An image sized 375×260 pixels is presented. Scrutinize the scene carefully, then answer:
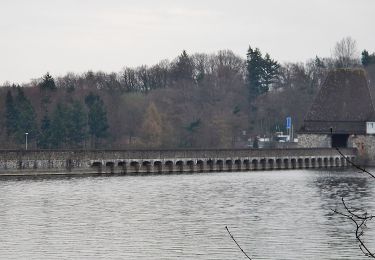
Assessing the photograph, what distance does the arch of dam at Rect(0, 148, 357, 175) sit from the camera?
7031 centimetres

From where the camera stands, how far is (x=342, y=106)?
99062 mm

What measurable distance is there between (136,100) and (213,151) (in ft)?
132

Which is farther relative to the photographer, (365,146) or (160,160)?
(365,146)

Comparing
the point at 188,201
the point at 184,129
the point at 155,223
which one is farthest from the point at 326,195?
the point at 184,129

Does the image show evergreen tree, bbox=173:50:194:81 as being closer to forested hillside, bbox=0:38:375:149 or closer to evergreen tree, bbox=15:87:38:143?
forested hillside, bbox=0:38:375:149

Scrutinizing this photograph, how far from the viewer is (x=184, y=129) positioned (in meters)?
114

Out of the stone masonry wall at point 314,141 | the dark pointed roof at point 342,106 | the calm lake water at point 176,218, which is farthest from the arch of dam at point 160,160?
the dark pointed roof at point 342,106

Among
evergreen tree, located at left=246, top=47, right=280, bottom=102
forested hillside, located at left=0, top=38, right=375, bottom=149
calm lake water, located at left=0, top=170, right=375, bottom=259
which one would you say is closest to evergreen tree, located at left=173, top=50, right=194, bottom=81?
forested hillside, located at left=0, top=38, right=375, bottom=149

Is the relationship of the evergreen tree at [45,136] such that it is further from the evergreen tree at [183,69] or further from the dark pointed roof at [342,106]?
the evergreen tree at [183,69]

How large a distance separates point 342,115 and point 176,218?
58566 mm

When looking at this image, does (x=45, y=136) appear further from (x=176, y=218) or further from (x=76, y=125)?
(x=176, y=218)

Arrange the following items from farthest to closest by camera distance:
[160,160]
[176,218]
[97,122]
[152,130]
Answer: [152,130] < [97,122] < [160,160] < [176,218]

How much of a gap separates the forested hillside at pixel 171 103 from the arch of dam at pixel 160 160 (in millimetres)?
17574

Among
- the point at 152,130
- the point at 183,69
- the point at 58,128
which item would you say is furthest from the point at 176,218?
the point at 183,69
